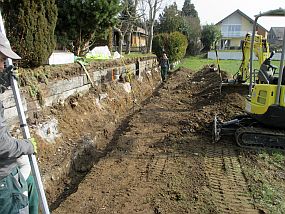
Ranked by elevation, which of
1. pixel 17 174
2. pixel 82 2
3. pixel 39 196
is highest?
pixel 82 2

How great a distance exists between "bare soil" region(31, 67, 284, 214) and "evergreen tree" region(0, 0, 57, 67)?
1458mm

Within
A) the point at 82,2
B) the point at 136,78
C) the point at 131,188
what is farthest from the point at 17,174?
the point at 136,78

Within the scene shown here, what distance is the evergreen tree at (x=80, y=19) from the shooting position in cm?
1249

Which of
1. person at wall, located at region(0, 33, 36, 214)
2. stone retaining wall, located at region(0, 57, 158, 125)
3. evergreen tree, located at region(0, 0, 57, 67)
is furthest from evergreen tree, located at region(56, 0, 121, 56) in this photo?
person at wall, located at region(0, 33, 36, 214)

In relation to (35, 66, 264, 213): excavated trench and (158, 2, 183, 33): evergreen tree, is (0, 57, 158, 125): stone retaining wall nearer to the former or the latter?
(35, 66, 264, 213): excavated trench

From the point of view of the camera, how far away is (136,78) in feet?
55.4

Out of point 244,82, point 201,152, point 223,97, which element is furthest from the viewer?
point 244,82

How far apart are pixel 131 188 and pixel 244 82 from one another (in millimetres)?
8672

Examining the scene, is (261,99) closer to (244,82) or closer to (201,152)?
(201,152)

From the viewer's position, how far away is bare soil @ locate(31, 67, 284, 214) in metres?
4.71

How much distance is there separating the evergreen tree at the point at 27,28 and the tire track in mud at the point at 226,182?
4.62m

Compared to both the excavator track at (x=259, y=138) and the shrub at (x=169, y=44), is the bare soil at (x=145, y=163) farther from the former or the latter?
the shrub at (x=169, y=44)

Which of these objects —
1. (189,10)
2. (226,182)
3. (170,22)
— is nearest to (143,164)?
(226,182)

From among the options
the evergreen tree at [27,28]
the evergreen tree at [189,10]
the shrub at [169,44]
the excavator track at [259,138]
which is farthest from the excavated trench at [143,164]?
the evergreen tree at [189,10]
